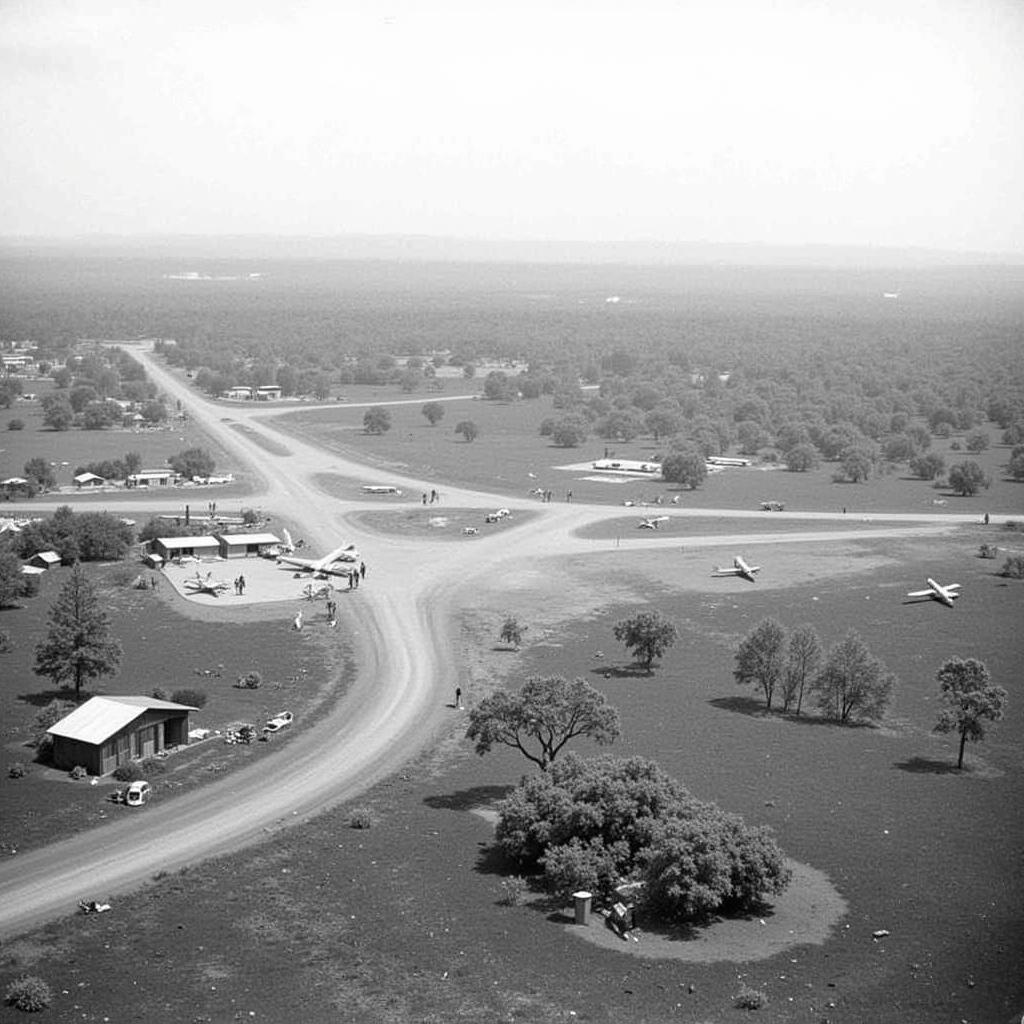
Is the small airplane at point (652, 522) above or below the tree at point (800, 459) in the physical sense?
below

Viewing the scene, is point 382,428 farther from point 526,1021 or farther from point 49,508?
point 526,1021

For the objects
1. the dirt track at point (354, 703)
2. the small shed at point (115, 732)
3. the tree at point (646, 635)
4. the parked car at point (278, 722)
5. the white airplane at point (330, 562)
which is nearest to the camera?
the dirt track at point (354, 703)

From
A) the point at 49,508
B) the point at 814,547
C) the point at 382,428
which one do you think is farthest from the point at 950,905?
the point at 382,428

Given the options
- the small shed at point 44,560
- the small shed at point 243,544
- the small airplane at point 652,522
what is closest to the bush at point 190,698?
the small shed at point 44,560

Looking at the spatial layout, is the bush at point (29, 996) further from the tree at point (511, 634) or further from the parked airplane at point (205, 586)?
the parked airplane at point (205, 586)

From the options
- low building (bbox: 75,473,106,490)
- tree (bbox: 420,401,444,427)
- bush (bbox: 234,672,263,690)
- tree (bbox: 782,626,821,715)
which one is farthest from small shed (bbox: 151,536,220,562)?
tree (bbox: 420,401,444,427)
